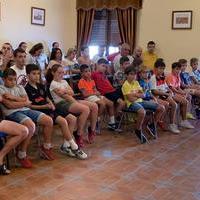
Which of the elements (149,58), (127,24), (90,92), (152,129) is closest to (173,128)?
(152,129)

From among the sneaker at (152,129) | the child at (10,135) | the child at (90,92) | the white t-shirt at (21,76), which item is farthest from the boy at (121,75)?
the child at (10,135)

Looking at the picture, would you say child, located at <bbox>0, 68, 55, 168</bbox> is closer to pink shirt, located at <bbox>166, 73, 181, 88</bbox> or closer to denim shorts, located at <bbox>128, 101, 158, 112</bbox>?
denim shorts, located at <bbox>128, 101, 158, 112</bbox>

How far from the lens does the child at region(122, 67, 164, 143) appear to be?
4.81 metres

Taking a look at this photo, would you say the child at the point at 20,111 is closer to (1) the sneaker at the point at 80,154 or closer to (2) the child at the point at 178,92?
(1) the sneaker at the point at 80,154

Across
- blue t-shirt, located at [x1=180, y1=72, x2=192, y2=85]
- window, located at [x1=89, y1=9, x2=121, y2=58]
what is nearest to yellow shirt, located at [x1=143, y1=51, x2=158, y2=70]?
window, located at [x1=89, y1=9, x2=121, y2=58]

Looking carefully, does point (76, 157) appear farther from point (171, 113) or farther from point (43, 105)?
point (171, 113)

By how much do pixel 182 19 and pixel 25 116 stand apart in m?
5.05

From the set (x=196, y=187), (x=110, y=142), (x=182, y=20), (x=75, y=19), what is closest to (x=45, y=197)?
(x=196, y=187)

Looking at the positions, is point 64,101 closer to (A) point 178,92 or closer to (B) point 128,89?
(B) point 128,89

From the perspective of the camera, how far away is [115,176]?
11.6ft

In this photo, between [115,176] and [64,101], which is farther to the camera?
[64,101]

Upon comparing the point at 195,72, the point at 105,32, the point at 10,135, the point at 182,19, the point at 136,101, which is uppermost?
the point at 182,19

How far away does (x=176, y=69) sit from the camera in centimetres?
593

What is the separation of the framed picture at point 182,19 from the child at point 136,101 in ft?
10.4
